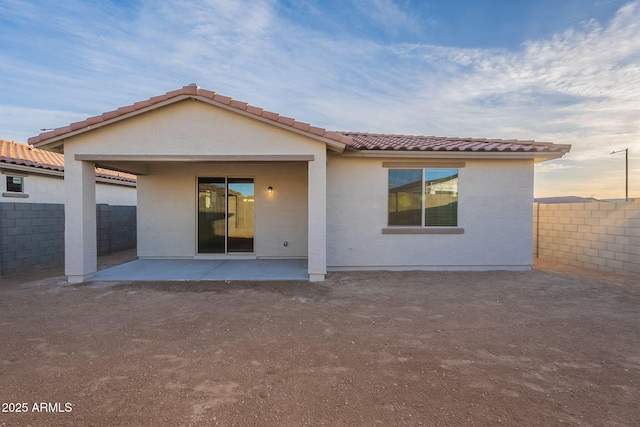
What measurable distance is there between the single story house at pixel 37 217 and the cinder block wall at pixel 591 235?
15.8 metres

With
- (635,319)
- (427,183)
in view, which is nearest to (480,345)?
(635,319)

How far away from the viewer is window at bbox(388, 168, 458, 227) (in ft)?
25.3

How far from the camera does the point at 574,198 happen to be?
32625 millimetres

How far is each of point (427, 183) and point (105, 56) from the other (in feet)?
38.6

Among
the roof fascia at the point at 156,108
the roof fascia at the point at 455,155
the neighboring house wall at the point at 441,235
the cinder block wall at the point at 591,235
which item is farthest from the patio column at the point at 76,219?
the cinder block wall at the point at 591,235

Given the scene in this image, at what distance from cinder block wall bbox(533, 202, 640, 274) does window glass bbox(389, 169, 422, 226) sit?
5.14 m

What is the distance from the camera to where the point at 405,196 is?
7746 millimetres

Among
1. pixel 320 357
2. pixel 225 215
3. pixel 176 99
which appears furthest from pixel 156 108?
pixel 320 357

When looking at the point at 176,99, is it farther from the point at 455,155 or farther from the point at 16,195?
the point at 16,195

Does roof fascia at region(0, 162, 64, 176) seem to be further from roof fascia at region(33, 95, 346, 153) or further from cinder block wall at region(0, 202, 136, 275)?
roof fascia at region(33, 95, 346, 153)

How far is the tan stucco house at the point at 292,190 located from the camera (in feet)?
21.4

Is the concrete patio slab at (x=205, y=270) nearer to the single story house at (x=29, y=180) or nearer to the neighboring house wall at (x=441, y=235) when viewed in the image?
the neighboring house wall at (x=441, y=235)

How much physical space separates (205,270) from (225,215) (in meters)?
2.12

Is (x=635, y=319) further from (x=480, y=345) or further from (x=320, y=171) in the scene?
(x=320, y=171)
